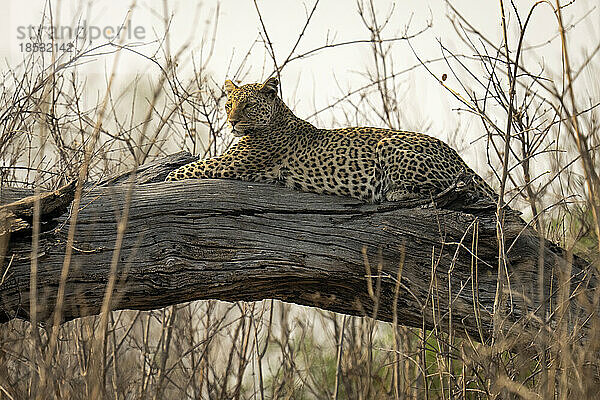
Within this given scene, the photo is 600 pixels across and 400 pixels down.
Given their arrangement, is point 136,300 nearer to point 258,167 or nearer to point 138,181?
point 138,181

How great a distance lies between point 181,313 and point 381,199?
97.5 inches

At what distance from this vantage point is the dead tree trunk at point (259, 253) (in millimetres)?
3688

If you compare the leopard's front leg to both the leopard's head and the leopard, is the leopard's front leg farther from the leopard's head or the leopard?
the leopard's head

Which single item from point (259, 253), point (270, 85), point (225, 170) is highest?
point (270, 85)

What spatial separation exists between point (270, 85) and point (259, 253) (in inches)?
57.6

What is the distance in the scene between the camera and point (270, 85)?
15.8ft

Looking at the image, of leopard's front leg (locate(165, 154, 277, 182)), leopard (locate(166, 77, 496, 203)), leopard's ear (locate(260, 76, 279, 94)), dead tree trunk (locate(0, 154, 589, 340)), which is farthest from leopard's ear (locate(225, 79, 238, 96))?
dead tree trunk (locate(0, 154, 589, 340))

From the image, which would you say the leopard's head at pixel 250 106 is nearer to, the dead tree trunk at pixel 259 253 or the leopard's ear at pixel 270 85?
the leopard's ear at pixel 270 85

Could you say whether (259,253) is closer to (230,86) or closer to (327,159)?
(327,159)

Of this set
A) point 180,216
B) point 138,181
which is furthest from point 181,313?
point 180,216

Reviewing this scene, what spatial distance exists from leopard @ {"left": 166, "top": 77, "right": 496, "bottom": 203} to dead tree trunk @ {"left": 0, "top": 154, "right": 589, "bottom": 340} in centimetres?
21

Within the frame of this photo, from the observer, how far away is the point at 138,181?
441cm

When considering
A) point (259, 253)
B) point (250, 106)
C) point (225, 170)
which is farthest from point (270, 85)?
point (259, 253)

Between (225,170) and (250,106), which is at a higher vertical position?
(250,106)
